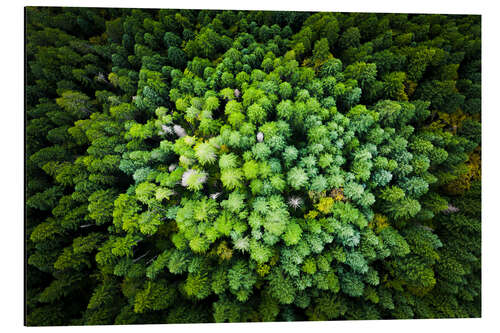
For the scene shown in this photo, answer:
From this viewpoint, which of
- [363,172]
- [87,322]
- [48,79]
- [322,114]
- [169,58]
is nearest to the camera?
[87,322]

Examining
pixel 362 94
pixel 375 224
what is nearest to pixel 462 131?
pixel 362 94

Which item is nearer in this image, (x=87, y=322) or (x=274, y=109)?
(x=87, y=322)

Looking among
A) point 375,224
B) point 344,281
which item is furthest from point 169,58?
point 344,281

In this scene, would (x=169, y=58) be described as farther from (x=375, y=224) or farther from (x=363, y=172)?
(x=375, y=224)

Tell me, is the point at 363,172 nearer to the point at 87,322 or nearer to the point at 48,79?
the point at 87,322

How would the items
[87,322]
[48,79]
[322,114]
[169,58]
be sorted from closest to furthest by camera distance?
[87,322], [322,114], [48,79], [169,58]

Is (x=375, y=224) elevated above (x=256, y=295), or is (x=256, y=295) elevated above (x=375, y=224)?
(x=375, y=224)

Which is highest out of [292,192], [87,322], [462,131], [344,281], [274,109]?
[462,131]
